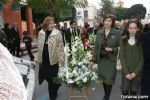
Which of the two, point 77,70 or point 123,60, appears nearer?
point 123,60

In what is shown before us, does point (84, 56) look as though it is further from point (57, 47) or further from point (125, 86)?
point (125, 86)

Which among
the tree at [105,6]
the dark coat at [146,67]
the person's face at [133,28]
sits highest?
the person's face at [133,28]

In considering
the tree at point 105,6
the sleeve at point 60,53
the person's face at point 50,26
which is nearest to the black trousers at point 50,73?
the sleeve at point 60,53

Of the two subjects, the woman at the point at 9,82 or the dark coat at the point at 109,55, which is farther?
the dark coat at the point at 109,55

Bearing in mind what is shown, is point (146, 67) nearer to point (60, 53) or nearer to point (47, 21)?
point (60, 53)

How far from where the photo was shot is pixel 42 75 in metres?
8.64

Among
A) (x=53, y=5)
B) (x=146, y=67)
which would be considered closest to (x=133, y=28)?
(x=146, y=67)

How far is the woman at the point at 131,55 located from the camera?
6418 mm

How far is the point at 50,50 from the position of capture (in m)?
8.29

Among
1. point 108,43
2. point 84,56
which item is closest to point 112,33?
point 108,43

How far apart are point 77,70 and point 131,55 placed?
1670 millimetres

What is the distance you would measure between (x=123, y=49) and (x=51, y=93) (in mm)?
2605

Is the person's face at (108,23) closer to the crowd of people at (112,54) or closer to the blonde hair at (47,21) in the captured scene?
the crowd of people at (112,54)

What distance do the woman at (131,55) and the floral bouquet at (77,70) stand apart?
1.35m
